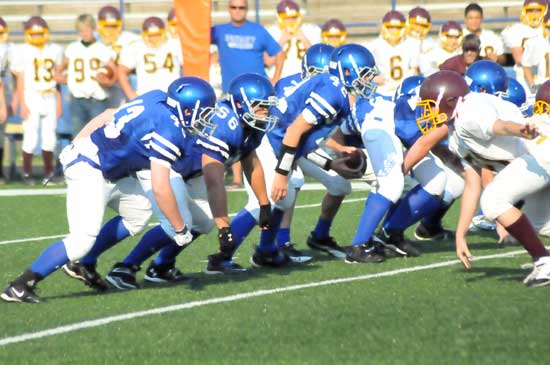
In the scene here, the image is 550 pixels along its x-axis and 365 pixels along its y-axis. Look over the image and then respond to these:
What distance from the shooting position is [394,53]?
500 inches

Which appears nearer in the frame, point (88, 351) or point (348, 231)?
point (88, 351)

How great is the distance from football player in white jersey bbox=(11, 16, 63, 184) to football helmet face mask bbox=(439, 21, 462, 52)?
14.1 feet

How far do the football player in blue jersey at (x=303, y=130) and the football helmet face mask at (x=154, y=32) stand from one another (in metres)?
5.33

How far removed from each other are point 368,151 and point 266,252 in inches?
36.8

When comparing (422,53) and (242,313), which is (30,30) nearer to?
(422,53)

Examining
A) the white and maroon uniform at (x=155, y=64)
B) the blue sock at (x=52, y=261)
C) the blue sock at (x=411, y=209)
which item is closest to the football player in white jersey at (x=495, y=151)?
the blue sock at (x=411, y=209)

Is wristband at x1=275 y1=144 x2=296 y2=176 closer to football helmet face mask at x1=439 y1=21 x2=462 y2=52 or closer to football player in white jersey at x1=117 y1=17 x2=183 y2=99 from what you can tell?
football helmet face mask at x1=439 y1=21 x2=462 y2=52

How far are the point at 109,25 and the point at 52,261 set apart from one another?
24.4ft

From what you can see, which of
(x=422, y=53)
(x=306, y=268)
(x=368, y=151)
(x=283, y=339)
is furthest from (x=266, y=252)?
(x=422, y=53)

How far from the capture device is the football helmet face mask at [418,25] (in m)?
13.0

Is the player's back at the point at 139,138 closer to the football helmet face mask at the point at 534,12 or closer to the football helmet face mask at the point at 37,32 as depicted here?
the football helmet face mask at the point at 37,32

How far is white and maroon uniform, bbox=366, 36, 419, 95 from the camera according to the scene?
1262 cm

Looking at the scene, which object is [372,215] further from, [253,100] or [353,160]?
[253,100]

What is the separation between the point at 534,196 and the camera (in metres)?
6.81
